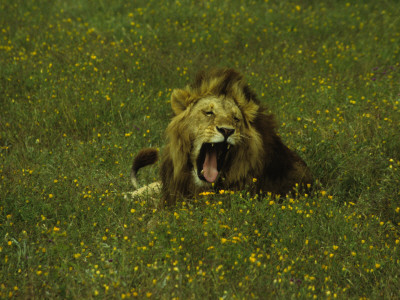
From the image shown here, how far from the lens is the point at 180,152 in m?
5.16

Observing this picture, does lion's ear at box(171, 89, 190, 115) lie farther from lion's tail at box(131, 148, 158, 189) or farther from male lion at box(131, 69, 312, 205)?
lion's tail at box(131, 148, 158, 189)

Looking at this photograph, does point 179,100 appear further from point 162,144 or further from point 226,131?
point 162,144

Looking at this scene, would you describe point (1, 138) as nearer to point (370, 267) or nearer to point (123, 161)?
point (123, 161)

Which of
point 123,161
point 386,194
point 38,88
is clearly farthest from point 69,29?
point 386,194

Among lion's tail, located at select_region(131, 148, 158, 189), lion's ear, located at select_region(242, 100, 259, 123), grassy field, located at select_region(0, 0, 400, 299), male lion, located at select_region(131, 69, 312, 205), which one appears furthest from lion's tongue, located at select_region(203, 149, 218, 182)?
lion's tail, located at select_region(131, 148, 158, 189)

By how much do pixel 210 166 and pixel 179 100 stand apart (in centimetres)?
70

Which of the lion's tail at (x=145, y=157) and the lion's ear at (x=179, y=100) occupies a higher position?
the lion's ear at (x=179, y=100)

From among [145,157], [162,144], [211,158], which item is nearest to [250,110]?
[211,158]

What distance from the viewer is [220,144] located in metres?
5.03

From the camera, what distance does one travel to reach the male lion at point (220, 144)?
5.01 m

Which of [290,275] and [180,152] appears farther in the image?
[180,152]

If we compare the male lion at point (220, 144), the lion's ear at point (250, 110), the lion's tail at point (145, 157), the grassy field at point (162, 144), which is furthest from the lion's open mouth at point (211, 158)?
the lion's tail at point (145, 157)

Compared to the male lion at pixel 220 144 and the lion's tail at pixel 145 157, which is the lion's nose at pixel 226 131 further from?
the lion's tail at pixel 145 157

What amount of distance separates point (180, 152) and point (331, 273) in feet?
5.59
